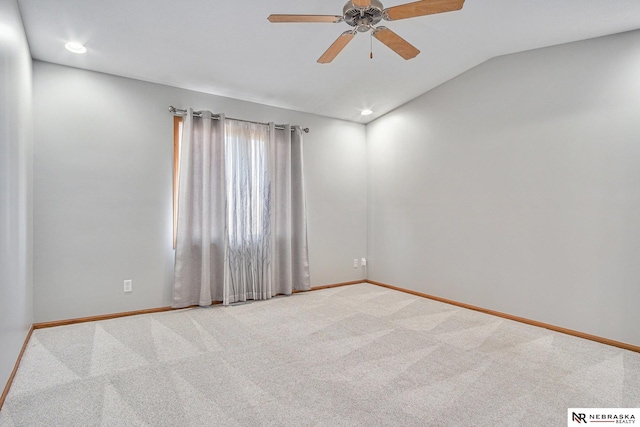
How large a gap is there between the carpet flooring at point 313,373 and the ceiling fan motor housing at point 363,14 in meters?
2.27

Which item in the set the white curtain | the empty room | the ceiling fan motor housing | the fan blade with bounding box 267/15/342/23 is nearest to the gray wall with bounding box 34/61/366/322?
the empty room

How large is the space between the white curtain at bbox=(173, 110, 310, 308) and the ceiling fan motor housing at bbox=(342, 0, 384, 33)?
7.51 feet

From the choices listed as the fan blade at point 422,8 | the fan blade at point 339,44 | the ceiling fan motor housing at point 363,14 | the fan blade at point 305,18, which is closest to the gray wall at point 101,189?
the fan blade at point 339,44

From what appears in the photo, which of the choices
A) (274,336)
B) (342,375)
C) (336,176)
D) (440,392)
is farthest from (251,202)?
(440,392)

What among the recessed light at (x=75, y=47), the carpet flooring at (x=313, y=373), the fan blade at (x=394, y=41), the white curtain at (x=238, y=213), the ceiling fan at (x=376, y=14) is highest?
the recessed light at (x=75, y=47)

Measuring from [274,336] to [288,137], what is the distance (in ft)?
8.52

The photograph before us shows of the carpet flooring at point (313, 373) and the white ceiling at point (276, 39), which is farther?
the white ceiling at point (276, 39)

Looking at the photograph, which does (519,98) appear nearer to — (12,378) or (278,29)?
(278,29)

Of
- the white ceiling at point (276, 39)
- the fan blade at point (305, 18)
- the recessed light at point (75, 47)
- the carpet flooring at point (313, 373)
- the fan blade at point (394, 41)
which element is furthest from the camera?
the recessed light at point (75, 47)

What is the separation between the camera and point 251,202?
415 centimetres

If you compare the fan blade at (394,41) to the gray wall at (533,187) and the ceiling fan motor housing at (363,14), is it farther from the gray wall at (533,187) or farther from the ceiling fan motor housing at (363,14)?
the gray wall at (533,187)

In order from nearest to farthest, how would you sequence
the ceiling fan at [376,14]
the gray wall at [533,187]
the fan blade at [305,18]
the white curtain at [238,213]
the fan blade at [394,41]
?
1. the ceiling fan at [376,14]
2. the fan blade at [305,18]
3. the fan blade at [394,41]
4. the gray wall at [533,187]
5. the white curtain at [238,213]

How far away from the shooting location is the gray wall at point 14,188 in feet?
6.35

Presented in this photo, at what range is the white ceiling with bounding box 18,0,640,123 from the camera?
2.51 m
